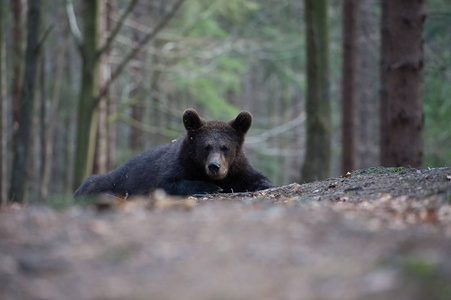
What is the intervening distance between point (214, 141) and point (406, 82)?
4.75 metres

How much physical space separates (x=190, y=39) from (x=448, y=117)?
951 cm

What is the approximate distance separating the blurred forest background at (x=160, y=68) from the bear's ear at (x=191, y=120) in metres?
4.11

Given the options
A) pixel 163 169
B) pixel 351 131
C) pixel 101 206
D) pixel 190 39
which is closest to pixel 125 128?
pixel 190 39

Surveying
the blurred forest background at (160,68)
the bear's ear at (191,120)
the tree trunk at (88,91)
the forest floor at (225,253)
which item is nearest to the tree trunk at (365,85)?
the blurred forest background at (160,68)

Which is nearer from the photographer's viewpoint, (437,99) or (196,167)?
(196,167)

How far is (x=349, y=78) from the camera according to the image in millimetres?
17781

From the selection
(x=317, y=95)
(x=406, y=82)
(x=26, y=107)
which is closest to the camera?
(x=406, y=82)

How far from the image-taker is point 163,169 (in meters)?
9.13

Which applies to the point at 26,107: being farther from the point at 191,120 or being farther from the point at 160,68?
the point at 160,68

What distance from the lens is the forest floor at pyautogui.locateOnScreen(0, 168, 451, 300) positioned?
9.13 ft

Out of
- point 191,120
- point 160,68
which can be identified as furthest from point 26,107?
point 160,68

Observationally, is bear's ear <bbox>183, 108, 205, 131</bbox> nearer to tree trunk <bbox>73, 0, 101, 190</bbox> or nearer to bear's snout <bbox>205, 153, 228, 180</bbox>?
bear's snout <bbox>205, 153, 228, 180</bbox>

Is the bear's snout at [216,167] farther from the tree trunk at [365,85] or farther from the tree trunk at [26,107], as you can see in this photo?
the tree trunk at [365,85]

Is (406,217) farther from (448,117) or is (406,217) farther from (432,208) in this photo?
(448,117)
